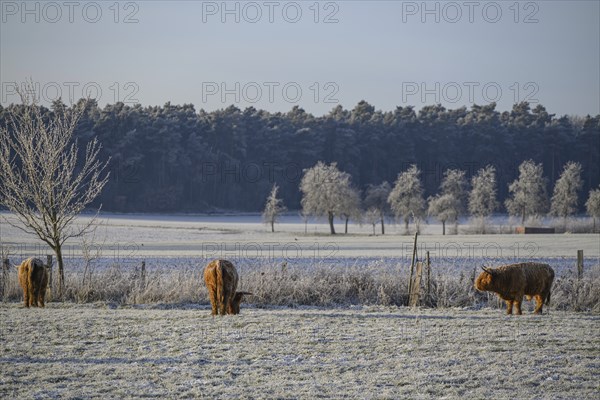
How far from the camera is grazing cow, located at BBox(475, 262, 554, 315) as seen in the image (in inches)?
604

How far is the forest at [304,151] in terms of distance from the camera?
101 m

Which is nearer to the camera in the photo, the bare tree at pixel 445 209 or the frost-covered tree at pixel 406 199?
the bare tree at pixel 445 209

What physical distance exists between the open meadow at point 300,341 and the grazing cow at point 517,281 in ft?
1.75

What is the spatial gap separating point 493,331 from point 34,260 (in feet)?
36.6

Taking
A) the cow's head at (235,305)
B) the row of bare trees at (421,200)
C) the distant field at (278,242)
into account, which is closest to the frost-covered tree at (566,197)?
the row of bare trees at (421,200)

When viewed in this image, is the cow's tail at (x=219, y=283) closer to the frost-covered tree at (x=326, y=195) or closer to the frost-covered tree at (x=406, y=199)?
the frost-covered tree at (x=326, y=195)

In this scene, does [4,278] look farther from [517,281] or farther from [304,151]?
[304,151]

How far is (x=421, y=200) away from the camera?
244 feet

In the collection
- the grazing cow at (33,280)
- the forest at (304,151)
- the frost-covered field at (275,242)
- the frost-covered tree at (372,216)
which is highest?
the forest at (304,151)

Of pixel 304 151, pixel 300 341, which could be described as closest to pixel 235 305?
pixel 300 341

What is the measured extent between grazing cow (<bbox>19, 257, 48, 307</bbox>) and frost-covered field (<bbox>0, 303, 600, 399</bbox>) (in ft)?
4.34

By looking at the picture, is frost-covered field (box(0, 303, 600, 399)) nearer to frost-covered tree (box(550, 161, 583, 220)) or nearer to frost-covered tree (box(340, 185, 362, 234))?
frost-covered tree (box(340, 185, 362, 234))

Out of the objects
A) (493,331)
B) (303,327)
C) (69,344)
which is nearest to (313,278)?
(303,327)

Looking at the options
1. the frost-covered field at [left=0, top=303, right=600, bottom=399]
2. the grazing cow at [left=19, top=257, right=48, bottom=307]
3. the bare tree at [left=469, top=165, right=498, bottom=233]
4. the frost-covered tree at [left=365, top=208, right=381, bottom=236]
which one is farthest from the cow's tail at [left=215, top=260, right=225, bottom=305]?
the bare tree at [left=469, top=165, right=498, bottom=233]
